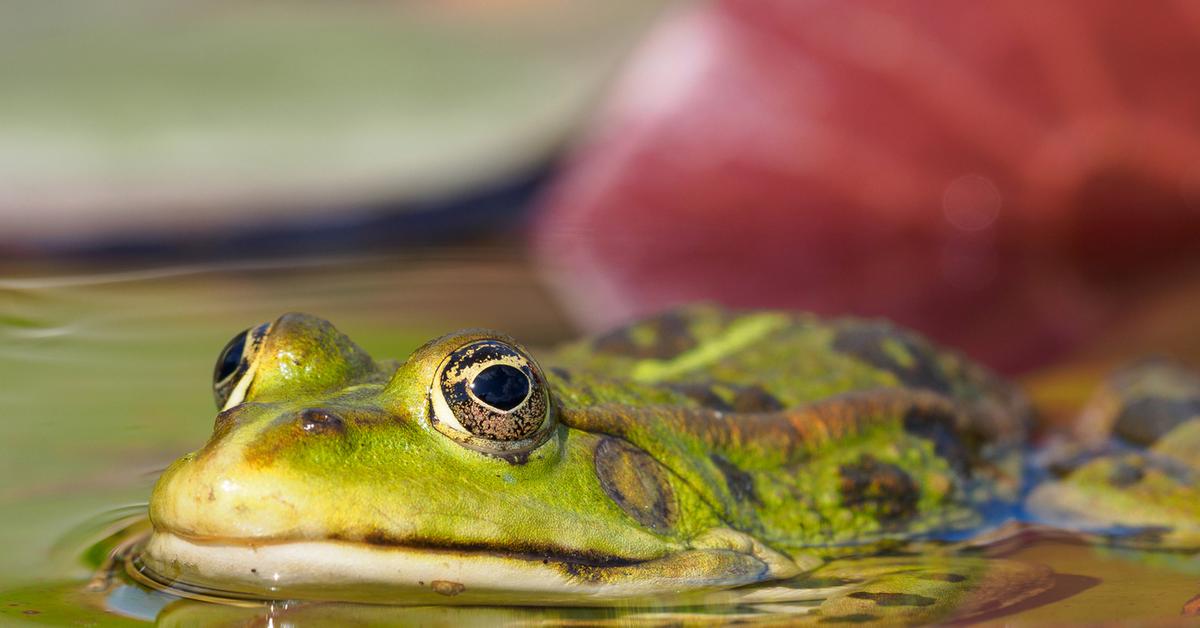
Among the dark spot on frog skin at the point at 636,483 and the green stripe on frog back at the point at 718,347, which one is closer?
the dark spot on frog skin at the point at 636,483

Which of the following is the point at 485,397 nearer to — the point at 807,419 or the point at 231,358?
the point at 231,358

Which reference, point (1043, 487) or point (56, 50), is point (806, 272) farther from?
point (56, 50)

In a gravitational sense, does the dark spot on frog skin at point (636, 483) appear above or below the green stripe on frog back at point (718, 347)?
below

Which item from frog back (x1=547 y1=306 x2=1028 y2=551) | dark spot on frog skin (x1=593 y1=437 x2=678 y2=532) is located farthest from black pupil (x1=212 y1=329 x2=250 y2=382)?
dark spot on frog skin (x1=593 y1=437 x2=678 y2=532)

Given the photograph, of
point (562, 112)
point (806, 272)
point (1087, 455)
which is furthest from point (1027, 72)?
point (1087, 455)

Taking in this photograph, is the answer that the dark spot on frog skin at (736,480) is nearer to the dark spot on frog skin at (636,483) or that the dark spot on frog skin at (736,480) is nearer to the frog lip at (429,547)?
the dark spot on frog skin at (636,483)

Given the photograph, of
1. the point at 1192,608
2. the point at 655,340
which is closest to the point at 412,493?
the point at 655,340

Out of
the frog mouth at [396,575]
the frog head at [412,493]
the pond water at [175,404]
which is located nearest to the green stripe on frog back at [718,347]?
the frog head at [412,493]

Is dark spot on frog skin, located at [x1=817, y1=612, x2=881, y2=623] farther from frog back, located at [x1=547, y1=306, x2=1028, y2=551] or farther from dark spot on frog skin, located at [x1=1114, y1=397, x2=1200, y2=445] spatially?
dark spot on frog skin, located at [x1=1114, y1=397, x2=1200, y2=445]
